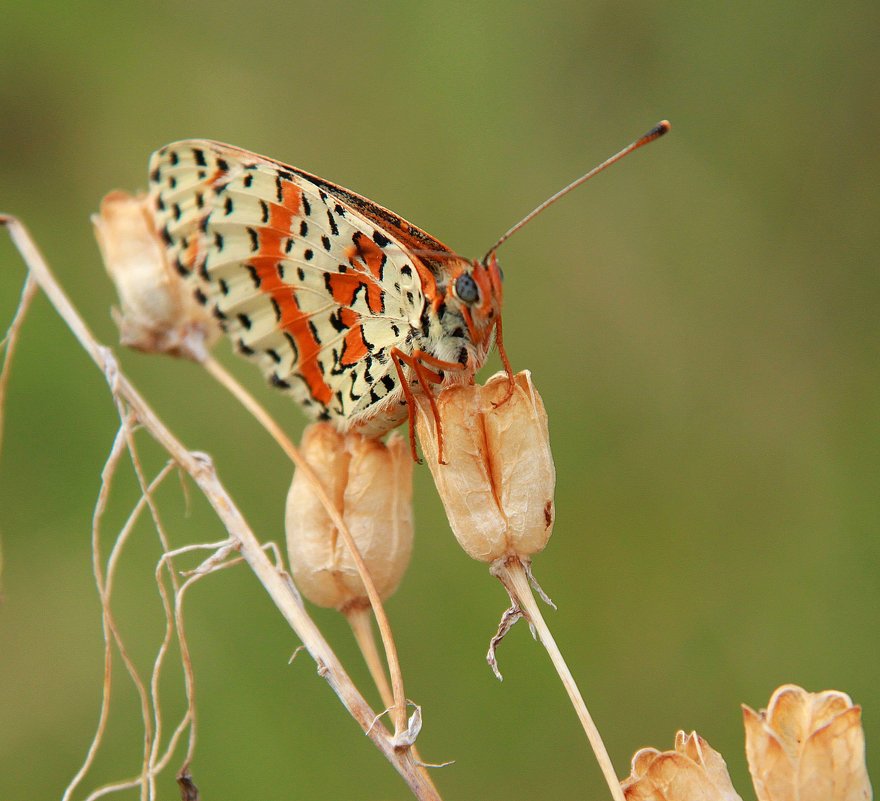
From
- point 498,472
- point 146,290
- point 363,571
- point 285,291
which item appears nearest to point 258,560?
point 363,571

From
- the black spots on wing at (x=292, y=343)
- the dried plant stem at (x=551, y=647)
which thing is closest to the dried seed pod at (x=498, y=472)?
the dried plant stem at (x=551, y=647)

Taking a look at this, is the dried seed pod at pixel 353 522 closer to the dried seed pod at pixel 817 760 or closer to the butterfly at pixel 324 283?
the butterfly at pixel 324 283

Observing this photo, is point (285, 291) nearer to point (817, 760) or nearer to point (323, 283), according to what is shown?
point (323, 283)

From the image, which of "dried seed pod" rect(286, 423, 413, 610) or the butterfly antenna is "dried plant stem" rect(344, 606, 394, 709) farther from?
the butterfly antenna

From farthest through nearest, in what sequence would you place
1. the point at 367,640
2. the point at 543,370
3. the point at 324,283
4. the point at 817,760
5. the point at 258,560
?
the point at 543,370, the point at 324,283, the point at 367,640, the point at 258,560, the point at 817,760

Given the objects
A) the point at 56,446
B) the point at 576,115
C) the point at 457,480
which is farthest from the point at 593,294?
the point at 457,480

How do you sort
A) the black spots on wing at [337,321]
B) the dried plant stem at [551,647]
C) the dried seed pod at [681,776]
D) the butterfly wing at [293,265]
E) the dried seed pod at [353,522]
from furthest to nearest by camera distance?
the black spots on wing at [337,321], the butterfly wing at [293,265], the dried seed pod at [353,522], the dried seed pod at [681,776], the dried plant stem at [551,647]
